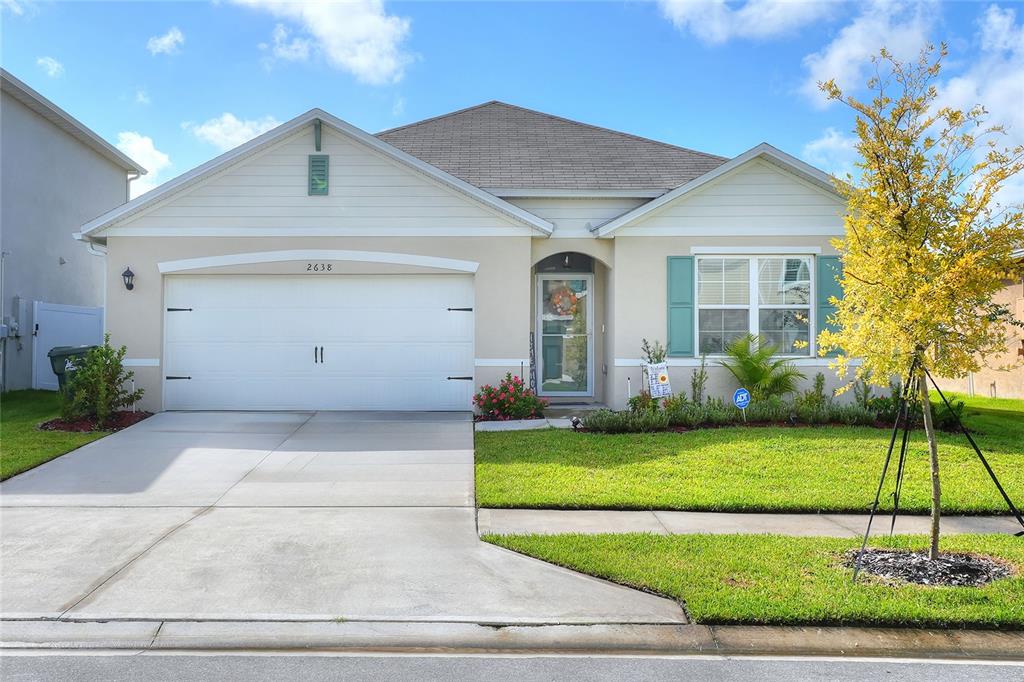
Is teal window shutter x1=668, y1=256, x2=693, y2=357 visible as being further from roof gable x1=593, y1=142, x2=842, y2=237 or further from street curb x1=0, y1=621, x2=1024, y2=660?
street curb x1=0, y1=621, x2=1024, y2=660

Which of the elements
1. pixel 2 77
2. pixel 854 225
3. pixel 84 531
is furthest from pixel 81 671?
pixel 2 77

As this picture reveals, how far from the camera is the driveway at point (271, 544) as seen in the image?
4637 millimetres

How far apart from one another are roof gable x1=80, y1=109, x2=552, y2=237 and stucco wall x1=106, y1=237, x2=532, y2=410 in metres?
0.42

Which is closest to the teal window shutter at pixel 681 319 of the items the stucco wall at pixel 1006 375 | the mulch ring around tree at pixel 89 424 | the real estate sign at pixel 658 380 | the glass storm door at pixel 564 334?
the real estate sign at pixel 658 380

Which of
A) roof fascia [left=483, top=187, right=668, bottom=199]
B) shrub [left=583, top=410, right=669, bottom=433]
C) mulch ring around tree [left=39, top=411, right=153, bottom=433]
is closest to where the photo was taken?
shrub [left=583, top=410, right=669, bottom=433]

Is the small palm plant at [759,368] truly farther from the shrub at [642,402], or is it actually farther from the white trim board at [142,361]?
the white trim board at [142,361]

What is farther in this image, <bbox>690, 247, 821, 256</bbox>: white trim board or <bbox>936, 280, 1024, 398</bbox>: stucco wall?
<bbox>936, 280, 1024, 398</bbox>: stucco wall

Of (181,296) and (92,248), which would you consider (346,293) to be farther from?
(92,248)

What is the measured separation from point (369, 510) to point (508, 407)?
190 inches

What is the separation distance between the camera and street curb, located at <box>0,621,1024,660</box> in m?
4.20

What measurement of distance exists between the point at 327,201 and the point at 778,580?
31.8ft

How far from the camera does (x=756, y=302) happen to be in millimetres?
12188

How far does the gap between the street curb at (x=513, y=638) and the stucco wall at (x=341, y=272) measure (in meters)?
7.85

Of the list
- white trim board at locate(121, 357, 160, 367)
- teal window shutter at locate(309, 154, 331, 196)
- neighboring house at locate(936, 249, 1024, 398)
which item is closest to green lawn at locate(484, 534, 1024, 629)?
teal window shutter at locate(309, 154, 331, 196)
